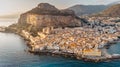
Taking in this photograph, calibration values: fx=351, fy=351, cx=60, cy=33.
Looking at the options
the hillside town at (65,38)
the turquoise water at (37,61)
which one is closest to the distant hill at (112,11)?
the hillside town at (65,38)

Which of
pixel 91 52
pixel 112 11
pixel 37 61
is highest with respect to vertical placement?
pixel 112 11

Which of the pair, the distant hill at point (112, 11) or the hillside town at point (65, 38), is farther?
the distant hill at point (112, 11)

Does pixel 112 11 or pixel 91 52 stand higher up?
pixel 112 11

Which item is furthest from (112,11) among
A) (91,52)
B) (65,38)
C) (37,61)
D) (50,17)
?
(37,61)

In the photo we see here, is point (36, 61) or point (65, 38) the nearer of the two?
point (36, 61)

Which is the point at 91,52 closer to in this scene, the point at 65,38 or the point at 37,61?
the point at 37,61

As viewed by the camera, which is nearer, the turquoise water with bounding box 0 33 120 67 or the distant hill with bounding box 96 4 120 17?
the turquoise water with bounding box 0 33 120 67

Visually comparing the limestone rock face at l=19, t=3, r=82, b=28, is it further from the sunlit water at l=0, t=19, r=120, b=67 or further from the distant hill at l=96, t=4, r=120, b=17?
the sunlit water at l=0, t=19, r=120, b=67

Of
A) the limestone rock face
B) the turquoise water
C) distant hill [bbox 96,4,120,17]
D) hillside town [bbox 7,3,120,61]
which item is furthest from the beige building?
distant hill [bbox 96,4,120,17]

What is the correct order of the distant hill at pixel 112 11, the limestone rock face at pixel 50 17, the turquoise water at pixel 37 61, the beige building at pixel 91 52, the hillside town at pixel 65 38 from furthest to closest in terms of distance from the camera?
the distant hill at pixel 112 11 < the limestone rock face at pixel 50 17 < the hillside town at pixel 65 38 < the beige building at pixel 91 52 < the turquoise water at pixel 37 61

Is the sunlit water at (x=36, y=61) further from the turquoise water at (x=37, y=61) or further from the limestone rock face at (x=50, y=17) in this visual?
the limestone rock face at (x=50, y=17)
